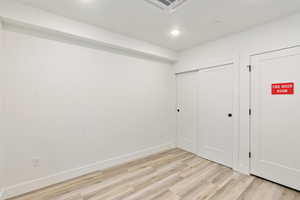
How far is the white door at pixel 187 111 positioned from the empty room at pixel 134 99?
10.3 inches

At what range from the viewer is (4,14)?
5.74 feet

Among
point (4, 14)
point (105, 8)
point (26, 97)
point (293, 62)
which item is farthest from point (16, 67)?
point (293, 62)

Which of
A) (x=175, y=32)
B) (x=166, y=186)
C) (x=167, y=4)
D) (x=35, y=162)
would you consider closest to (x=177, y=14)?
(x=167, y=4)

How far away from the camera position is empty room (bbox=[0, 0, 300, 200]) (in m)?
1.92

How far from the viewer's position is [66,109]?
2.31 m

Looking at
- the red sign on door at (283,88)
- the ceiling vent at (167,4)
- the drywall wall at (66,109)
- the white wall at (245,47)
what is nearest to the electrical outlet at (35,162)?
the drywall wall at (66,109)

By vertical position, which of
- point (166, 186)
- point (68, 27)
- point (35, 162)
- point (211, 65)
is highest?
point (68, 27)

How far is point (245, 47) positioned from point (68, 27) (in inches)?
121

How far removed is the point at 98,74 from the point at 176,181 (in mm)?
2355

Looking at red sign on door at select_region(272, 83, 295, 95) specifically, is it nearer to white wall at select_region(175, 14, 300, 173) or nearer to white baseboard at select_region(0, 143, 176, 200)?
white wall at select_region(175, 14, 300, 173)

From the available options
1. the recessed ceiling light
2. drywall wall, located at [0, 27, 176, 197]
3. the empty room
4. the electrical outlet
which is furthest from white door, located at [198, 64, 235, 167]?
the electrical outlet

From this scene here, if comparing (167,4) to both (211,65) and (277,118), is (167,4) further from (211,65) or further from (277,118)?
(277,118)

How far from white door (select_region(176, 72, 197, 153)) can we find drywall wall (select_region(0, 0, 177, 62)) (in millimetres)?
1083

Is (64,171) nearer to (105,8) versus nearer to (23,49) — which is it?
(23,49)
